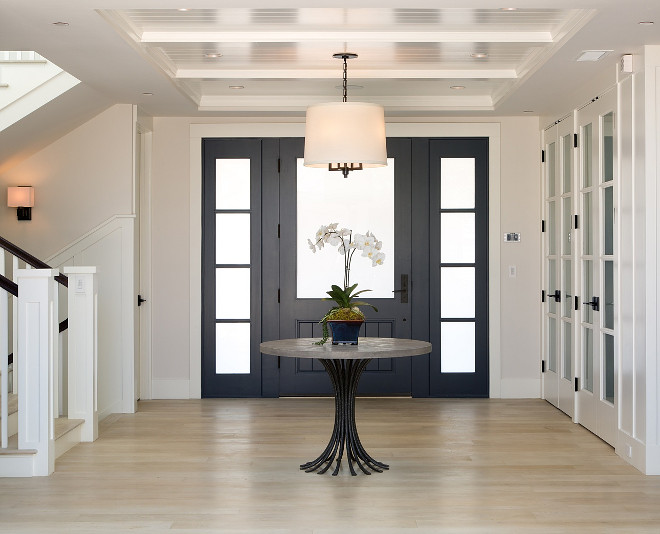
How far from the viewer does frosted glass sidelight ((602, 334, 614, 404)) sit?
19.0ft

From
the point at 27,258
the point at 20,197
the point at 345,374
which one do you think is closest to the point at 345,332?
the point at 345,374

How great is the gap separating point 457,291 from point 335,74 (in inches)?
98.3

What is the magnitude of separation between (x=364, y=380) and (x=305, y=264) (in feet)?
3.94

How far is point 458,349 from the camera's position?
7.80m

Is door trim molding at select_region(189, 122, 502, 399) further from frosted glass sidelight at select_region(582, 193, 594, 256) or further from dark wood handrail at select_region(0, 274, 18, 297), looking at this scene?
dark wood handrail at select_region(0, 274, 18, 297)

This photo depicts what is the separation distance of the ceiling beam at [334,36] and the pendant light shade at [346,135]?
49cm

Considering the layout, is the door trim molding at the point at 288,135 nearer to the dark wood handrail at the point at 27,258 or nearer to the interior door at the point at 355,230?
the interior door at the point at 355,230

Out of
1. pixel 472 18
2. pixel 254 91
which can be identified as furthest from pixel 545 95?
pixel 254 91

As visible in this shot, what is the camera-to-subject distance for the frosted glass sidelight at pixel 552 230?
734 centimetres

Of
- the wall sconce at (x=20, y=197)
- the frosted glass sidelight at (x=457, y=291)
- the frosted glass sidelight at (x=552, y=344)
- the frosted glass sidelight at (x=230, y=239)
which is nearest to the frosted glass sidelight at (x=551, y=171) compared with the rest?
the frosted glass sidelight at (x=457, y=291)

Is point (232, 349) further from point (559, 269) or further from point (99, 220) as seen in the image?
point (559, 269)

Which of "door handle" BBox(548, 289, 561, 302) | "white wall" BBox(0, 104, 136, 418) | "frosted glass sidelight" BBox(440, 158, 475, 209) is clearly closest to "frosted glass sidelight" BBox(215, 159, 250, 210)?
"white wall" BBox(0, 104, 136, 418)

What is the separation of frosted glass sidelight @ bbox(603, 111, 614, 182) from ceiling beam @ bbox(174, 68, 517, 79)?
85cm

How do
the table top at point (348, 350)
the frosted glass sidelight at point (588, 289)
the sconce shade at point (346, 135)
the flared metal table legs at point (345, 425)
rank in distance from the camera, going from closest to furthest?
the table top at point (348, 350), the flared metal table legs at point (345, 425), the sconce shade at point (346, 135), the frosted glass sidelight at point (588, 289)
